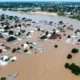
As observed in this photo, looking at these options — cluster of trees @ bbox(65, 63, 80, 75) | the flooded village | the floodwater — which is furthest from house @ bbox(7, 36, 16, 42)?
cluster of trees @ bbox(65, 63, 80, 75)

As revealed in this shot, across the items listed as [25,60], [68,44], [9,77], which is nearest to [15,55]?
[25,60]

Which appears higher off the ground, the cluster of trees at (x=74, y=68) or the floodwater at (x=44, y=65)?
the cluster of trees at (x=74, y=68)

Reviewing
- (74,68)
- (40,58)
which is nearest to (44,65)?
(40,58)

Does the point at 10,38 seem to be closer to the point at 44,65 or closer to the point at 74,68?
the point at 44,65

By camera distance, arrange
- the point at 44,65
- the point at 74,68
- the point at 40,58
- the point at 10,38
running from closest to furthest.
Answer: the point at 74,68 → the point at 44,65 → the point at 40,58 → the point at 10,38

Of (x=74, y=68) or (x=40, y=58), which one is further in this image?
(x=40, y=58)

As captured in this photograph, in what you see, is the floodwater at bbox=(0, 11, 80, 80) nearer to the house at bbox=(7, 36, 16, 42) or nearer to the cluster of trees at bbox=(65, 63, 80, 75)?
the cluster of trees at bbox=(65, 63, 80, 75)

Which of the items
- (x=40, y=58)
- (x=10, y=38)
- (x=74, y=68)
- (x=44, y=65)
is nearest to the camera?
(x=74, y=68)

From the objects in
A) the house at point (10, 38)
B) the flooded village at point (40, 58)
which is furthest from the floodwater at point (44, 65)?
the house at point (10, 38)

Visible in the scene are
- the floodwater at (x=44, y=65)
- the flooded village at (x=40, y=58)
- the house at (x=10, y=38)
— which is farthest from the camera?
the house at (x=10, y=38)

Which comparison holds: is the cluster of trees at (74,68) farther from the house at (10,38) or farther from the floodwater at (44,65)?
the house at (10,38)

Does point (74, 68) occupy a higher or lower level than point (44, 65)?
higher
